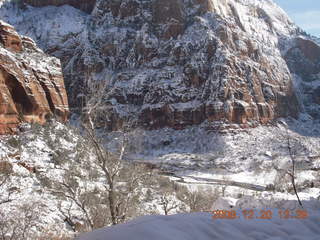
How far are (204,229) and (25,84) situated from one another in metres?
33.5

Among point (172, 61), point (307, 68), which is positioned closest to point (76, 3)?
point (172, 61)

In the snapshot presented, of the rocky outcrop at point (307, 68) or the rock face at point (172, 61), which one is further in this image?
the rocky outcrop at point (307, 68)

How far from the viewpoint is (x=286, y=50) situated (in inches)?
4926

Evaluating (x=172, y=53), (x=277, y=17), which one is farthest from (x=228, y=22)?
(x=277, y=17)

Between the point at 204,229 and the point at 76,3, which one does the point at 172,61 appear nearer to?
the point at 76,3

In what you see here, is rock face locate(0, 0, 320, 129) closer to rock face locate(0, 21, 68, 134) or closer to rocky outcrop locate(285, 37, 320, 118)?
rocky outcrop locate(285, 37, 320, 118)

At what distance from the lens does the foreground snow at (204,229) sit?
444 centimetres

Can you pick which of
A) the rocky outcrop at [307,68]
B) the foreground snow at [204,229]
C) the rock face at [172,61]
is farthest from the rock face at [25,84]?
the rocky outcrop at [307,68]

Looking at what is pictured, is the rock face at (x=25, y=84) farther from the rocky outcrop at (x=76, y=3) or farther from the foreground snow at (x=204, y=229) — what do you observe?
the rocky outcrop at (x=76, y=3)

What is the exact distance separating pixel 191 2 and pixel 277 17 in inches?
2357

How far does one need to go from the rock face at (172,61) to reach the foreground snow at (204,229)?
2993 inches

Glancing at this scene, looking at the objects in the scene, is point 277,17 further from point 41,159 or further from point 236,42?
point 41,159

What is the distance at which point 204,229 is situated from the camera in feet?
16.1

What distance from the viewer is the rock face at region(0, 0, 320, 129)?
87.1 m
